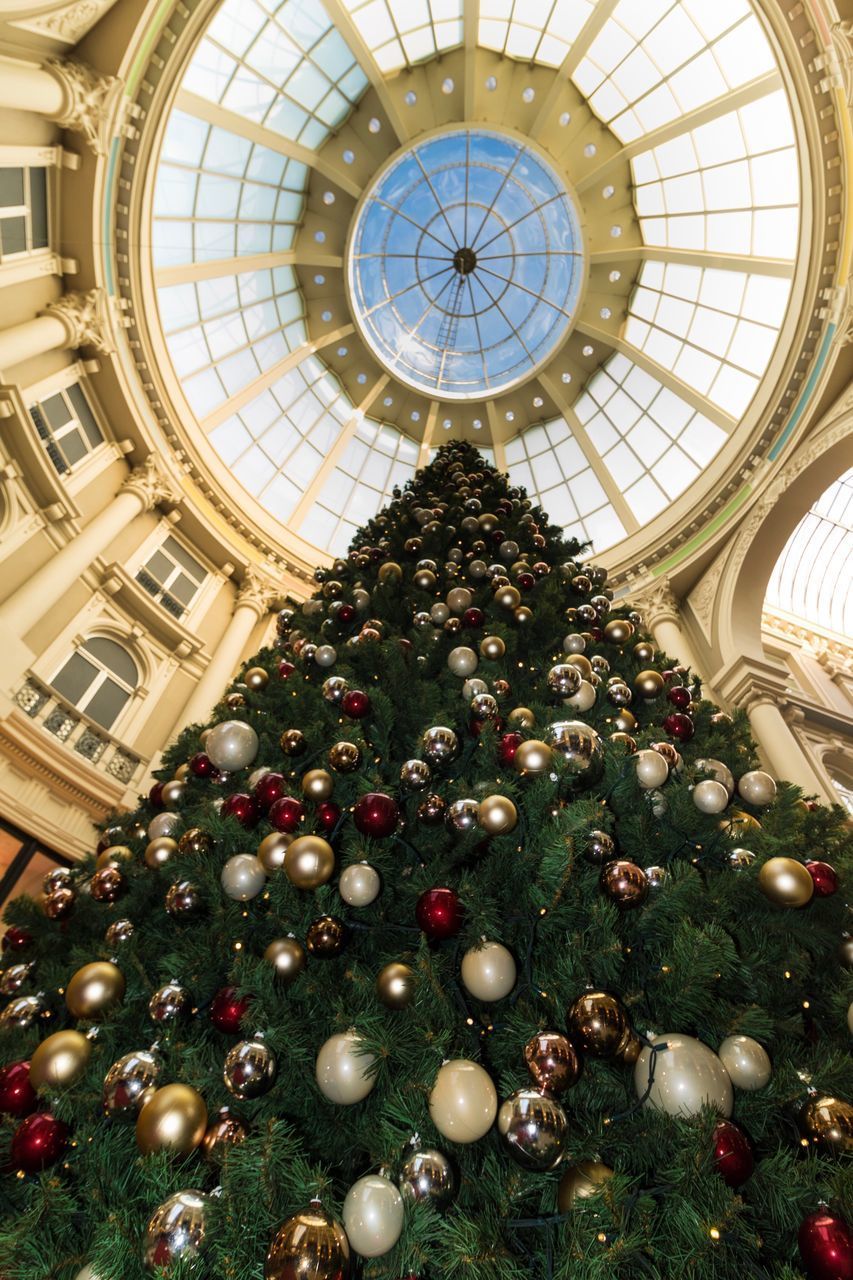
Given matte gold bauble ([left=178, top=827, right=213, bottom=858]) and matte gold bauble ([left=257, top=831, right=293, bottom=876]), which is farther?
matte gold bauble ([left=178, top=827, right=213, bottom=858])

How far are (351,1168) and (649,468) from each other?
16.7 meters

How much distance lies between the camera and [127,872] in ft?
8.54

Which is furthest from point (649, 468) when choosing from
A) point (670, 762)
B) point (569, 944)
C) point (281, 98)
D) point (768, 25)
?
point (569, 944)

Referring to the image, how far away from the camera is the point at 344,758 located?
2.41 m

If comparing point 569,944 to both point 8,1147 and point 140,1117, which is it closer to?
point 140,1117

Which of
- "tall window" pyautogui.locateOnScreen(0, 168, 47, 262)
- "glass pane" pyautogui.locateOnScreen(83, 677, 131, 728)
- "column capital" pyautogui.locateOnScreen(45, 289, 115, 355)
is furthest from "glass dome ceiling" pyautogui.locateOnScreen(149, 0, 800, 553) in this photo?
"glass pane" pyautogui.locateOnScreen(83, 677, 131, 728)

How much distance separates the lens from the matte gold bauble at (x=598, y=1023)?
130 centimetres

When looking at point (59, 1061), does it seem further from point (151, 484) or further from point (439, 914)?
point (151, 484)

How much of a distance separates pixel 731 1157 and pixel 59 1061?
1717mm

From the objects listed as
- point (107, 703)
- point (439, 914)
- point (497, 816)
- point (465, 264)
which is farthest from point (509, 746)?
point (465, 264)

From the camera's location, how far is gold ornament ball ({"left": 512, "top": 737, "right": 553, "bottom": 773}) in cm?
211

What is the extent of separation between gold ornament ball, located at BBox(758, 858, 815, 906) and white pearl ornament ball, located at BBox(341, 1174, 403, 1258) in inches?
48.9

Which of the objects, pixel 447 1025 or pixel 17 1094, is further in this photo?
pixel 17 1094

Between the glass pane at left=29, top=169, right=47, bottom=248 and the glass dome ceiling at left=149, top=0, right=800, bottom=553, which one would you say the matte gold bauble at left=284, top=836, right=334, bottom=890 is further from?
the glass dome ceiling at left=149, top=0, right=800, bottom=553
